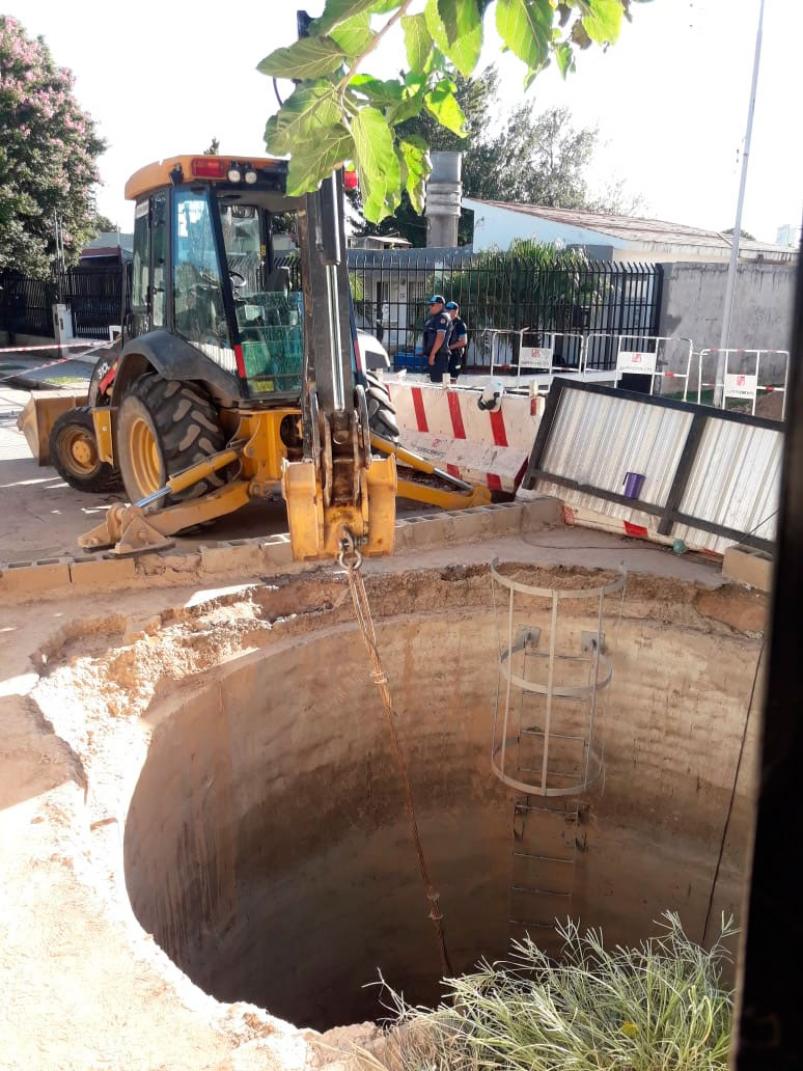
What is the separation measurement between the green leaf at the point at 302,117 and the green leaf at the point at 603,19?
651 millimetres

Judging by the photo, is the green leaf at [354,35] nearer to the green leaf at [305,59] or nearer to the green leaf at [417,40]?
the green leaf at [305,59]

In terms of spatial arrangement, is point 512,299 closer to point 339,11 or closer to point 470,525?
point 470,525

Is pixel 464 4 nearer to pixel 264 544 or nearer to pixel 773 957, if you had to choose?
pixel 773 957

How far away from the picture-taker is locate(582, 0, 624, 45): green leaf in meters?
2.16

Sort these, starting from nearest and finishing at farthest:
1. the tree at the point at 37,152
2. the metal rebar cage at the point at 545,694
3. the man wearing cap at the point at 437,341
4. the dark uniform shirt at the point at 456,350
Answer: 1. the metal rebar cage at the point at 545,694
2. the man wearing cap at the point at 437,341
3. the dark uniform shirt at the point at 456,350
4. the tree at the point at 37,152

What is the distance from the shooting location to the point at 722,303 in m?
19.4

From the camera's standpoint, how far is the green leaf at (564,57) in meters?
2.26

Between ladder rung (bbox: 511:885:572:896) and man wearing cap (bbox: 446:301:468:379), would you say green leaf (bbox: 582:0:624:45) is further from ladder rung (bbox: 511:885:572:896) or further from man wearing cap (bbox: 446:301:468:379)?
man wearing cap (bbox: 446:301:468:379)

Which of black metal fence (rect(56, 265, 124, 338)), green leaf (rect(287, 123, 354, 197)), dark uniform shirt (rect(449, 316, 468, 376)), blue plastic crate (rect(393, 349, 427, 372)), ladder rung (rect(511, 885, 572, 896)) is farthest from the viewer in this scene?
black metal fence (rect(56, 265, 124, 338))

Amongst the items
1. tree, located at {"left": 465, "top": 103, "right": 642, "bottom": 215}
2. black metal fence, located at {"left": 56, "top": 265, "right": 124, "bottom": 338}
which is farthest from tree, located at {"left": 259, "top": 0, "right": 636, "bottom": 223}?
tree, located at {"left": 465, "top": 103, "right": 642, "bottom": 215}

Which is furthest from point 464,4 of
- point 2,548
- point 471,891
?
point 2,548

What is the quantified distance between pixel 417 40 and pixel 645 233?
71.0ft

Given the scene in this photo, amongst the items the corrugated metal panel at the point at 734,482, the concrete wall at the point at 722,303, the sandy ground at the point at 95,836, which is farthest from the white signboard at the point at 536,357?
the corrugated metal panel at the point at 734,482

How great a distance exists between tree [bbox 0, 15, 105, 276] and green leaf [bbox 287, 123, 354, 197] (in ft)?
73.5
